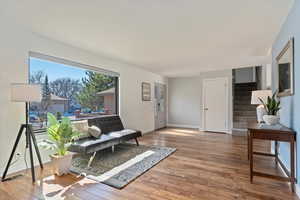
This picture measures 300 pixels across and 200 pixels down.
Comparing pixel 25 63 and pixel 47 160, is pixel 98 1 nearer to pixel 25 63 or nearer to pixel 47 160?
pixel 25 63

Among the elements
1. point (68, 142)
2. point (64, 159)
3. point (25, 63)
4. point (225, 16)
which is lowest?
point (64, 159)

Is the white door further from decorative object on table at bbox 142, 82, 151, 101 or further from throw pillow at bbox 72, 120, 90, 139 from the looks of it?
throw pillow at bbox 72, 120, 90, 139

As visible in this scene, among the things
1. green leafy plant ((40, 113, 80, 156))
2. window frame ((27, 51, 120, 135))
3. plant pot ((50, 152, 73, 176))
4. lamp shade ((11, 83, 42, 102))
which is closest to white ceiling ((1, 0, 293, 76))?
window frame ((27, 51, 120, 135))

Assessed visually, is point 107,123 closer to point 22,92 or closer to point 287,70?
point 22,92

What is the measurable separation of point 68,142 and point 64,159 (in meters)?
0.26

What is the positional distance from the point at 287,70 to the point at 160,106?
4.82 meters

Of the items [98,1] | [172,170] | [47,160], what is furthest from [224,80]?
[47,160]

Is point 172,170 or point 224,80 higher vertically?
point 224,80

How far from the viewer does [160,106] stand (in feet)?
22.5

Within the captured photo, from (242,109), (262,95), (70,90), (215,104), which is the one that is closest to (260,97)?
(262,95)

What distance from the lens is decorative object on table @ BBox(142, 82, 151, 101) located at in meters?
5.64

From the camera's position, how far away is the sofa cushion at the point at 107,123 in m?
3.76

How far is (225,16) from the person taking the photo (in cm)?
221

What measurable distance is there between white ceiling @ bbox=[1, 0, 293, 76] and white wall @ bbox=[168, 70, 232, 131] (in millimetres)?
3170
